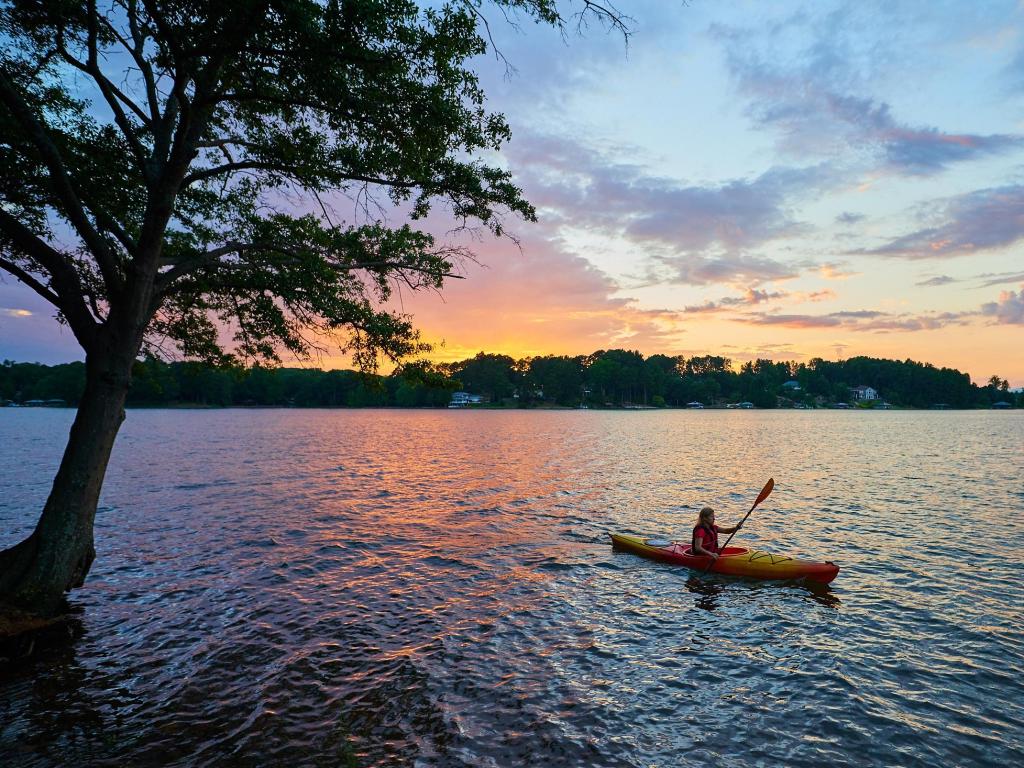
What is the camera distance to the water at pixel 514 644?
6852mm

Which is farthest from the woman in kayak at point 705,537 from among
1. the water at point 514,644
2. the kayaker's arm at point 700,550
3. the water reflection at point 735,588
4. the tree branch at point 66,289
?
the tree branch at point 66,289

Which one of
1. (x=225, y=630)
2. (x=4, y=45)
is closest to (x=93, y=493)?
(x=225, y=630)

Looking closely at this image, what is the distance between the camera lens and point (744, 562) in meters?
Result: 14.1

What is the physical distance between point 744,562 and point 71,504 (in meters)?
14.8

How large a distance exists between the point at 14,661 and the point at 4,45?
10.2 metres

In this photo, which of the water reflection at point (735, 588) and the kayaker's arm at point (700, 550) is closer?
the water reflection at point (735, 588)

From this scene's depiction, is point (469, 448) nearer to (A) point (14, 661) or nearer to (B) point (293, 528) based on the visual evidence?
(B) point (293, 528)

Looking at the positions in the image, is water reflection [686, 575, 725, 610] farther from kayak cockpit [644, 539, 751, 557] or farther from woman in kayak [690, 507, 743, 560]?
kayak cockpit [644, 539, 751, 557]

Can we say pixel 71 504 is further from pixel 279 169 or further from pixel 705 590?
pixel 705 590

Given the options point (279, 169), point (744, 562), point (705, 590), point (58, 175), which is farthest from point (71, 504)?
point (744, 562)

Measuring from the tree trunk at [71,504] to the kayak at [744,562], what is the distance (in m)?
13.3

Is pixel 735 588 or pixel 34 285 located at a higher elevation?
pixel 34 285

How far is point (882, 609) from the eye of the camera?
11.8m

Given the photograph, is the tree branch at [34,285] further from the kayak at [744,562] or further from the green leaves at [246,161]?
the kayak at [744,562]
